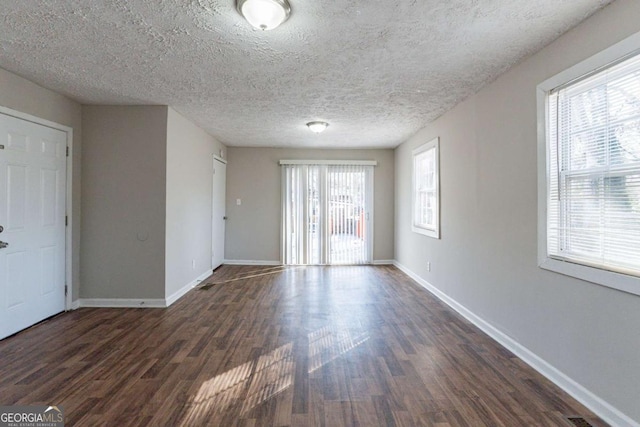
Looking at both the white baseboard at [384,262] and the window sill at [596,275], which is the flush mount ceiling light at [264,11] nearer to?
the window sill at [596,275]

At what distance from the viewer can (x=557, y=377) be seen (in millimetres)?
2232

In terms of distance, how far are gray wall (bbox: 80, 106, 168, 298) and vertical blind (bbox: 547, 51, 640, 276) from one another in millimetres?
→ 3883

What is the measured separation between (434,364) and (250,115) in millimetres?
3524

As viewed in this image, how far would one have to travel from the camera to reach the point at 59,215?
3.59 metres

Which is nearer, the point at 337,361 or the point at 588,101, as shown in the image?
the point at 588,101

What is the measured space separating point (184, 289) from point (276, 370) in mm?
2570

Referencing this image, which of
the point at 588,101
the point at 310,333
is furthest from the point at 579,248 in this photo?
the point at 310,333

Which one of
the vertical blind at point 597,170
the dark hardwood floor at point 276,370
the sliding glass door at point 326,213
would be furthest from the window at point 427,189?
the vertical blind at point 597,170

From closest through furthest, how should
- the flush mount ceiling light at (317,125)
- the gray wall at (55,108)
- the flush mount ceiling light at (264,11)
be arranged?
the flush mount ceiling light at (264,11), the gray wall at (55,108), the flush mount ceiling light at (317,125)

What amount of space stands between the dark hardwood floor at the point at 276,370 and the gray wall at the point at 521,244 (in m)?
0.26

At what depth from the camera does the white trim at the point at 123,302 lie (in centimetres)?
386

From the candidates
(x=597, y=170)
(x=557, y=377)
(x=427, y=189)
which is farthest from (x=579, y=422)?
(x=427, y=189)

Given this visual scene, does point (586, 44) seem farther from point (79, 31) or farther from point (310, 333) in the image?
point (79, 31)

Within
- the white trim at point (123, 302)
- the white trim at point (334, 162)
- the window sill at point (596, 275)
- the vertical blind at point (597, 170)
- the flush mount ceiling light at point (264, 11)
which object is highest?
the flush mount ceiling light at point (264, 11)
